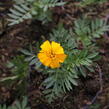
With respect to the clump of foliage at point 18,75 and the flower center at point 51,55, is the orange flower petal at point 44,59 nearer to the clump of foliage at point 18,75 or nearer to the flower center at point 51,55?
the flower center at point 51,55

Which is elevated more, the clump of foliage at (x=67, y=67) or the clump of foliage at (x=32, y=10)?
the clump of foliage at (x=32, y=10)

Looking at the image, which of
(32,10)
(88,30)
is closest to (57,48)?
(88,30)

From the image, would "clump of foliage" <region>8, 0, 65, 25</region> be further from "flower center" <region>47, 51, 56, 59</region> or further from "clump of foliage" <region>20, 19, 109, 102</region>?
"flower center" <region>47, 51, 56, 59</region>

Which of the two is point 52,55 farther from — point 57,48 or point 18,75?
point 18,75

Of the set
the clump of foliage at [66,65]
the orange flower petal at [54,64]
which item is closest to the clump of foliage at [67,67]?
the clump of foliage at [66,65]

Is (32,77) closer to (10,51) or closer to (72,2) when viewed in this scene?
(10,51)
